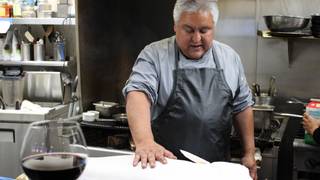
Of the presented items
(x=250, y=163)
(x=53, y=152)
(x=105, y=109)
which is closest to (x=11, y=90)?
(x=105, y=109)

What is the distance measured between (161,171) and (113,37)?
2393 millimetres

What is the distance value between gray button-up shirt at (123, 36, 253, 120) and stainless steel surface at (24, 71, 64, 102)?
194cm

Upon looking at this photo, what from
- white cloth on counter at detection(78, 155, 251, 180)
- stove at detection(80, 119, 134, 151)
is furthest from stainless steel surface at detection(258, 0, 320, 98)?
white cloth on counter at detection(78, 155, 251, 180)

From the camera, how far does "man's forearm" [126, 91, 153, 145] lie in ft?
4.71

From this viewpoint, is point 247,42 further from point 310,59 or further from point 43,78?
point 43,78

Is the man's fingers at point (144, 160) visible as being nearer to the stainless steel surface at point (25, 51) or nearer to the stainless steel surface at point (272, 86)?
the stainless steel surface at point (272, 86)

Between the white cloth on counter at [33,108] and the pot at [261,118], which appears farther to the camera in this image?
the white cloth on counter at [33,108]

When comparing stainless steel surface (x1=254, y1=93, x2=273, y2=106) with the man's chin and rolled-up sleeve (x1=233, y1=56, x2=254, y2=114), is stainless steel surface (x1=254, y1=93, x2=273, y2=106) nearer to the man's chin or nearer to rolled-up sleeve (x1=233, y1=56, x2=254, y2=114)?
rolled-up sleeve (x1=233, y1=56, x2=254, y2=114)

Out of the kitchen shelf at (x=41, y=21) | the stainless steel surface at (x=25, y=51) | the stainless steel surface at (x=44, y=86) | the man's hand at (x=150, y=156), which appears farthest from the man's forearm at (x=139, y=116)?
the stainless steel surface at (x=25, y=51)

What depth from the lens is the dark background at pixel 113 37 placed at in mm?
3053

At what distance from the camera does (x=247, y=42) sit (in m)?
3.07

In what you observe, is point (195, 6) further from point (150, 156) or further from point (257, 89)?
point (257, 89)

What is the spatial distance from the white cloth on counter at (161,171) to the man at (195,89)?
64 centimetres

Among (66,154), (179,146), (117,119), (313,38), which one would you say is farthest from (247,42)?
(66,154)
